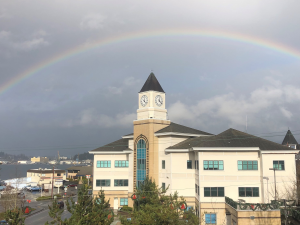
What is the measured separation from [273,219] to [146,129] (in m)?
23.7

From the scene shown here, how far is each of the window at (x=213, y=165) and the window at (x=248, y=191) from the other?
364cm

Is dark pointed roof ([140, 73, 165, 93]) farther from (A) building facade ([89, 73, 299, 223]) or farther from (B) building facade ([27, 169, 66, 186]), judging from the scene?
(B) building facade ([27, 169, 66, 186])

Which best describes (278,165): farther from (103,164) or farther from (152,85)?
(103,164)

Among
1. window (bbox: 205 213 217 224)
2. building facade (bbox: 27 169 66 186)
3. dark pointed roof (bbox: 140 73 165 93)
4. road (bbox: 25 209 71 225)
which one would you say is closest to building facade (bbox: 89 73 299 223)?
dark pointed roof (bbox: 140 73 165 93)

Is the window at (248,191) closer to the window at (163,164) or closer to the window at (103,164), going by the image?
the window at (163,164)

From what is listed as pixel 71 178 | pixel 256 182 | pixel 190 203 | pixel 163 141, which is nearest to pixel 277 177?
pixel 256 182

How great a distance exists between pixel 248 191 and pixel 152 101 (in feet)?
67.9

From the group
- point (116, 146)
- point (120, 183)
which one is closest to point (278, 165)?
point (120, 183)

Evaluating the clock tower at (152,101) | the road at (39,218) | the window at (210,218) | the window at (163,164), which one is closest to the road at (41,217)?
the road at (39,218)

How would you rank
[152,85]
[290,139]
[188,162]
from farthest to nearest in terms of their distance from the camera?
[290,139] < [152,85] < [188,162]

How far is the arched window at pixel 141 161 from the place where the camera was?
48219 millimetres

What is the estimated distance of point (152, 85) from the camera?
50.8m

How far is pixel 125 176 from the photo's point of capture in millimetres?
51875

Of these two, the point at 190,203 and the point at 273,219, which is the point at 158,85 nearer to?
the point at 190,203
